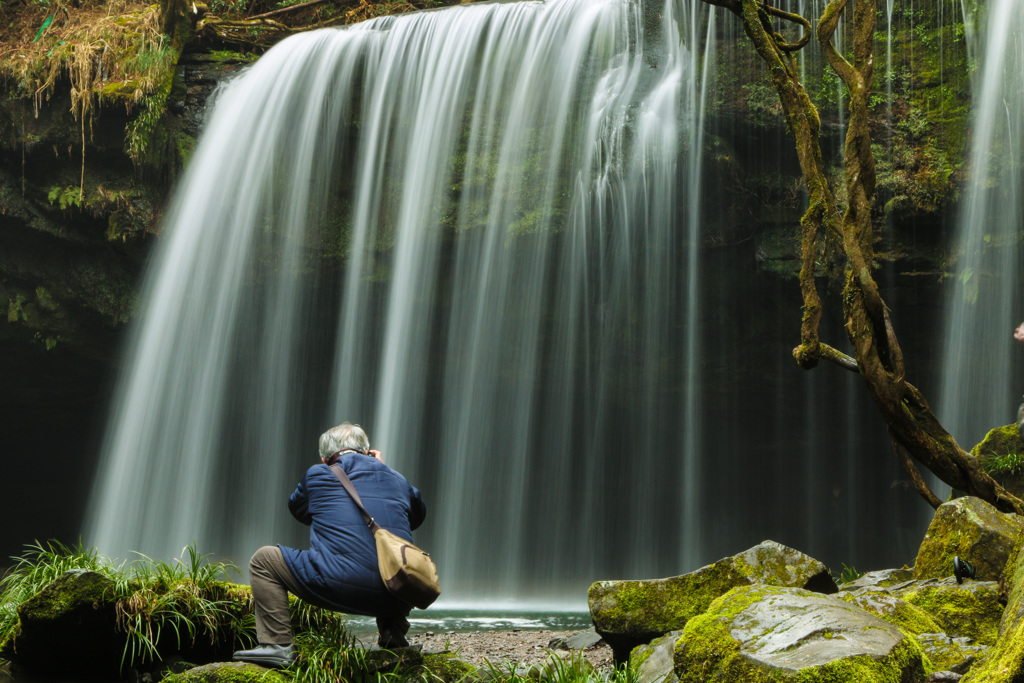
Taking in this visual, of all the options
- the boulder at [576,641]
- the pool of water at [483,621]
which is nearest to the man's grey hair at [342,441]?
the boulder at [576,641]

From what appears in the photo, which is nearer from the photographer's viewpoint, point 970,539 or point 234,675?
point 234,675

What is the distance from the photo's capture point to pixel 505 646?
6.18m

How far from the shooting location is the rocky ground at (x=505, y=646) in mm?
5224

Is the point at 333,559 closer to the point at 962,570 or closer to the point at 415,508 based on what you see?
the point at 415,508

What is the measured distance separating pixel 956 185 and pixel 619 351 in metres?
4.47

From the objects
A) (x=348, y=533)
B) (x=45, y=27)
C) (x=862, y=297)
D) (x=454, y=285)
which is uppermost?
(x=45, y=27)

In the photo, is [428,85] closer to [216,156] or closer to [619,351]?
[216,156]

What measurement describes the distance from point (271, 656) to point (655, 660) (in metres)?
1.92

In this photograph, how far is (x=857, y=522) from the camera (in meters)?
11.8

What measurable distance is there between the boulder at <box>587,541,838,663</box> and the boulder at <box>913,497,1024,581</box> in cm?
57

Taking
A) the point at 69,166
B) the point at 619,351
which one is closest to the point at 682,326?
the point at 619,351

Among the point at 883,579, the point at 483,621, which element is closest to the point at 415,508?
the point at 883,579

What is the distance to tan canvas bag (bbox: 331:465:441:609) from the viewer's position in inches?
140

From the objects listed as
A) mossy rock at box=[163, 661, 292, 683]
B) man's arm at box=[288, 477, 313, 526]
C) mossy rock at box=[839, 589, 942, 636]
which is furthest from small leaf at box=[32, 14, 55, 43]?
mossy rock at box=[839, 589, 942, 636]
